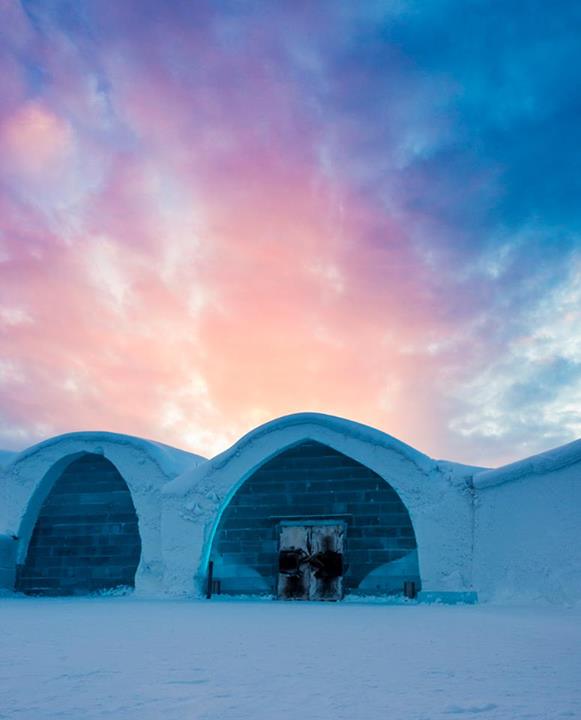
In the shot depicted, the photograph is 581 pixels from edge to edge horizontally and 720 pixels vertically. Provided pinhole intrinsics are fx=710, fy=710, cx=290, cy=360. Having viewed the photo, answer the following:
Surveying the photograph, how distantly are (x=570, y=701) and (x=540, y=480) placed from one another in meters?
8.79

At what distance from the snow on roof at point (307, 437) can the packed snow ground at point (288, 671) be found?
617 cm

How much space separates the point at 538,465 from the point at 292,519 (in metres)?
4.55

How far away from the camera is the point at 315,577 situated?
1281 centimetres

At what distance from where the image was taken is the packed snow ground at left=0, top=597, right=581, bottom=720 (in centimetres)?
275

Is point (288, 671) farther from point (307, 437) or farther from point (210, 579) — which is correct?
point (210, 579)

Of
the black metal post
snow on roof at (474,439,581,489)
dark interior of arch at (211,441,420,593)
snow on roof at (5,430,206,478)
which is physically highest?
snow on roof at (5,430,206,478)

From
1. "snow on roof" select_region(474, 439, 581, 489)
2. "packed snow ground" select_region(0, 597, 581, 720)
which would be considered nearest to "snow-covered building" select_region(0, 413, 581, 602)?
"snow on roof" select_region(474, 439, 581, 489)

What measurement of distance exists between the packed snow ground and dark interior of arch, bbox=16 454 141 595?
7931 millimetres

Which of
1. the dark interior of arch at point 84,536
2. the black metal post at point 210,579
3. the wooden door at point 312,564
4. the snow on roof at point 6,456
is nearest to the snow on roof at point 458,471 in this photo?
the wooden door at point 312,564

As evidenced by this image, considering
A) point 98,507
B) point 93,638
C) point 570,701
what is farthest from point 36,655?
point 98,507

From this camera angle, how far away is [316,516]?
43.0ft

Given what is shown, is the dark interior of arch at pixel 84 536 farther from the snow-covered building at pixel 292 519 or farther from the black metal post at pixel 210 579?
the black metal post at pixel 210 579

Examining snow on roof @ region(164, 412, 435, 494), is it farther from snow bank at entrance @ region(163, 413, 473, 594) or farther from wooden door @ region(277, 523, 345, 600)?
wooden door @ region(277, 523, 345, 600)

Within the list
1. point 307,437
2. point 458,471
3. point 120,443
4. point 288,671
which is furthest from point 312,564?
point 288,671
